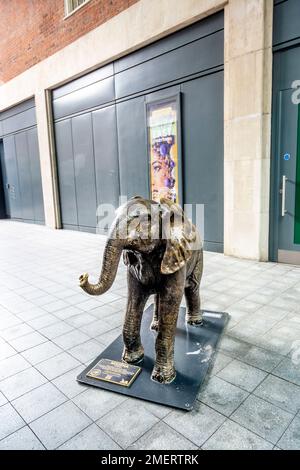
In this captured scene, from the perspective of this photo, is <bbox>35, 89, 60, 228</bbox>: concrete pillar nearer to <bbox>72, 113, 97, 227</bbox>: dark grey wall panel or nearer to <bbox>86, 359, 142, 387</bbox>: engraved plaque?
<bbox>72, 113, 97, 227</bbox>: dark grey wall panel

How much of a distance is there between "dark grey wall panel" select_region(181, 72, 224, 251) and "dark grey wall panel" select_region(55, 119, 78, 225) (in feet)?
13.3

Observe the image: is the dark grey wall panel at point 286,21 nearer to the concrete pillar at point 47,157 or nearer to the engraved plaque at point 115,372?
the engraved plaque at point 115,372

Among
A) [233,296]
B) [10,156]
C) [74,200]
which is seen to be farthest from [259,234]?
[10,156]

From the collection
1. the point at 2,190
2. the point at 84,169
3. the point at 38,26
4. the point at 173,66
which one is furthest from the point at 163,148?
the point at 2,190

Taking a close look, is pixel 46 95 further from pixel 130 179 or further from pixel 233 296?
pixel 233 296

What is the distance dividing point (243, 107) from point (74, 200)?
18.2ft

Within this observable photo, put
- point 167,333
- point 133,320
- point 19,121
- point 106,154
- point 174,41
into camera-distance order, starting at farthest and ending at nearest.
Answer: point 19,121
point 106,154
point 174,41
point 133,320
point 167,333

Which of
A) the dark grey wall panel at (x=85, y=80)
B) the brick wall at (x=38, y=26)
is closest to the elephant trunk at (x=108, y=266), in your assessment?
the brick wall at (x=38, y=26)

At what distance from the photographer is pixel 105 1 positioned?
706cm

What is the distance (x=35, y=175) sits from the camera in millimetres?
10641

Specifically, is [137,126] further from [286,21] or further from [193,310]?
[193,310]

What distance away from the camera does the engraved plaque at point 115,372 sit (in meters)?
2.17

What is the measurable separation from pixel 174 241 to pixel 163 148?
4800 millimetres

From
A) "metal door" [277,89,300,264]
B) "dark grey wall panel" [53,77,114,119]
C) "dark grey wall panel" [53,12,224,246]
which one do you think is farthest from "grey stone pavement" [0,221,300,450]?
"dark grey wall panel" [53,77,114,119]
